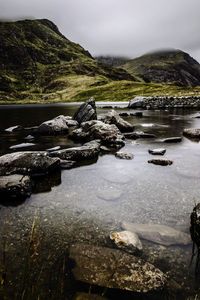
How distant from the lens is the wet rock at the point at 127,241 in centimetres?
757

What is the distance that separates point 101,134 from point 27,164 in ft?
35.3

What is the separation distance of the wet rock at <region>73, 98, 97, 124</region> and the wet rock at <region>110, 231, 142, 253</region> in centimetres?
2866

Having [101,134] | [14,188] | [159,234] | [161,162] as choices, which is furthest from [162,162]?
[101,134]

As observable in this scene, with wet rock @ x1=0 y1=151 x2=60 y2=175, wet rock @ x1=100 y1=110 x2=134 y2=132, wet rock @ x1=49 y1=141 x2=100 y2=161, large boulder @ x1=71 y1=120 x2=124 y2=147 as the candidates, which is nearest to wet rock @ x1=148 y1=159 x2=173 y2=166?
wet rock @ x1=49 y1=141 x2=100 y2=161

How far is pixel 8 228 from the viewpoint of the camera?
28.5ft

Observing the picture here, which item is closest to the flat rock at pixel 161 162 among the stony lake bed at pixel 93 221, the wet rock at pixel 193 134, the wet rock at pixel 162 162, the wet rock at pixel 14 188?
the wet rock at pixel 162 162

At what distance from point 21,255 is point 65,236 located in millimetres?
→ 1452

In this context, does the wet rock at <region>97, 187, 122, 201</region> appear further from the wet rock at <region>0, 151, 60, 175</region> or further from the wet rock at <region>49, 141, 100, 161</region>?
the wet rock at <region>49, 141, 100, 161</region>

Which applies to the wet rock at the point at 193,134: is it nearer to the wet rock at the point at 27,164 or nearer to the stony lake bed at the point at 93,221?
the stony lake bed at the point at 93,221

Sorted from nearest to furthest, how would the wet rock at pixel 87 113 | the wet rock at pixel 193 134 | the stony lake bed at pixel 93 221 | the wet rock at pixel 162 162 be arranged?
the stony lake bed at pixel 93 221
the wet rock at pixel 162 162
the wet rock at pixel 193 134
the wet rock at pixel 87 113

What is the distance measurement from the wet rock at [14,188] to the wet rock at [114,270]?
14.9ft

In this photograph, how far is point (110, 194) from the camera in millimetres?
11672

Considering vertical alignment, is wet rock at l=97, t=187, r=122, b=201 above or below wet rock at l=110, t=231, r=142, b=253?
below

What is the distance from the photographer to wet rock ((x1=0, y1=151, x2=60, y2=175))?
1386 centimetres
